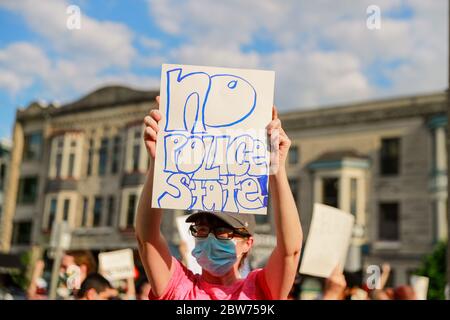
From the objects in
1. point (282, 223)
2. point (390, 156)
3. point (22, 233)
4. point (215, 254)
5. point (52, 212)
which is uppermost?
point (390, 156)

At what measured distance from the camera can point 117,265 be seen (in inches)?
360

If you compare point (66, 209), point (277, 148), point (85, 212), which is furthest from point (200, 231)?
point (66, 209)

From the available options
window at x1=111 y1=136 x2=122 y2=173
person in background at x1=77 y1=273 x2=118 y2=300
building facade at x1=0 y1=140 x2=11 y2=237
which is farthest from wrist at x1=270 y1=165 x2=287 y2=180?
building facade at x1=0 y1=140 x2=11 y2=237

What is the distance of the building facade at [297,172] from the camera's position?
23.8m

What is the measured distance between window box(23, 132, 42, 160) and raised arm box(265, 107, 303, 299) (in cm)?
3247

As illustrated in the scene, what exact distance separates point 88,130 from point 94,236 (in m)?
5.10

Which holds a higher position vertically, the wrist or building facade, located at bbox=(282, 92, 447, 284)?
building facade, located at bbox=(282, 92, 447, 284)

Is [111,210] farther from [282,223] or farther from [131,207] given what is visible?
[282,223]

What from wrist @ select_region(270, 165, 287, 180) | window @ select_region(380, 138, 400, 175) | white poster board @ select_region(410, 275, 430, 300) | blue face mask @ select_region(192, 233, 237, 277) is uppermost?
window @ select_region(380, 138, 400, 175)

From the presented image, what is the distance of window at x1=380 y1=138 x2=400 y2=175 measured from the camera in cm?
2450

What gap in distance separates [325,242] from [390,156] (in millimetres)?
19086

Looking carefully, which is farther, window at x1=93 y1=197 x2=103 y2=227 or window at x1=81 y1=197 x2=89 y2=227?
window at x1=81 y1=197 x2=89 y2=227

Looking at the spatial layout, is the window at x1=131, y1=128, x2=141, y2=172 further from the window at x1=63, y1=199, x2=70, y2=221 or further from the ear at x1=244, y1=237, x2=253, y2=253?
the ear at x1=244, y1=237, x2=253, y2=253
